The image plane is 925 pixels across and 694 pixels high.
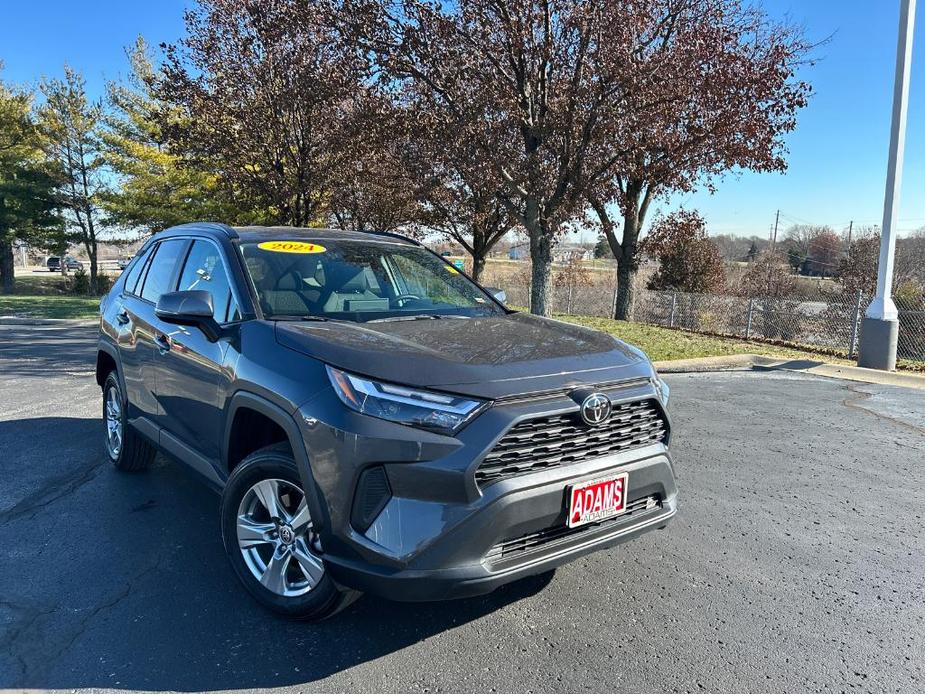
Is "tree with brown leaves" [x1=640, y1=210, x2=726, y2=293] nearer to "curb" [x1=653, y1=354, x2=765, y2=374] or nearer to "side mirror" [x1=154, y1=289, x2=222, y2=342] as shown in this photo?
"curb" [x1=653, y1=354, x2=765, y2=374]

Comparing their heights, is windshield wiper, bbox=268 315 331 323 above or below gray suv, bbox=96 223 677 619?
above

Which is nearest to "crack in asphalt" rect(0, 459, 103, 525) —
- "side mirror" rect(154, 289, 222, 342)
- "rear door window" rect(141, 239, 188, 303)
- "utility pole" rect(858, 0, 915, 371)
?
"rear door window" rect(141, 239, 188, 303)

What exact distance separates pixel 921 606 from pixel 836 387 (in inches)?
266

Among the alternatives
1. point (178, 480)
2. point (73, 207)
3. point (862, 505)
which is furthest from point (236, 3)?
point (73, 207)

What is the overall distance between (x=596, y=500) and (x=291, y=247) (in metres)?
2.31

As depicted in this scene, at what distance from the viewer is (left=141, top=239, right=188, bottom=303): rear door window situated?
4181 mm

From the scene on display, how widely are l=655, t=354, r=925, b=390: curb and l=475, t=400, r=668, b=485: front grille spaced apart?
7792 millimetres

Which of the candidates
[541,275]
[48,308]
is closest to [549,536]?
[541,275]

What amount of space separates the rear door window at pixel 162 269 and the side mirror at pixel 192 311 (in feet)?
3.29

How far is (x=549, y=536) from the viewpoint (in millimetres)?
2562

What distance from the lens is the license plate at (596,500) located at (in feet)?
8.34

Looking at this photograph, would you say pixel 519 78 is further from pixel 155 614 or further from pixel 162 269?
pixel 155 614

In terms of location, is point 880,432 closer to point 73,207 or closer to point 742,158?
point 742,158

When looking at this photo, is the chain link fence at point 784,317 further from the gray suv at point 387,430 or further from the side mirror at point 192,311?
the side mirror at point 192,311
